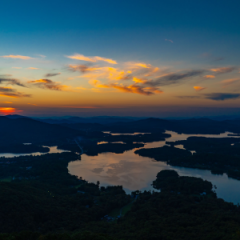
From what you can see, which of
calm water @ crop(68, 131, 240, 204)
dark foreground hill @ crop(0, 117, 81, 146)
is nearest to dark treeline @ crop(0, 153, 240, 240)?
calm water @ crop(68, 131, 240, 204)

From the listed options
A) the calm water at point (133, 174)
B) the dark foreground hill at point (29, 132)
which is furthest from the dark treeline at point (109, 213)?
the dark foreground hill at point (29, 132)

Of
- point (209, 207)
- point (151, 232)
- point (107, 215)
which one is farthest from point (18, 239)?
point (209, 207)

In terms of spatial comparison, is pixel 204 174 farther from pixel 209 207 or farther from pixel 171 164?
pixel 209 207

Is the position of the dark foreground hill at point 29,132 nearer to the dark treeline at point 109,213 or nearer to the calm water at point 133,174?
the calm water at point 133,174

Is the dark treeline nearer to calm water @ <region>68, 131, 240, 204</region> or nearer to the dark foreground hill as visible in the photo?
calm water @ <region>68, 131, 240, 204</region>

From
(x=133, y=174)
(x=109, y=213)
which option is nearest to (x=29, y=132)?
(x=133, y=174)

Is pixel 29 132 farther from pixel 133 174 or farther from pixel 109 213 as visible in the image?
pixel 109 213
